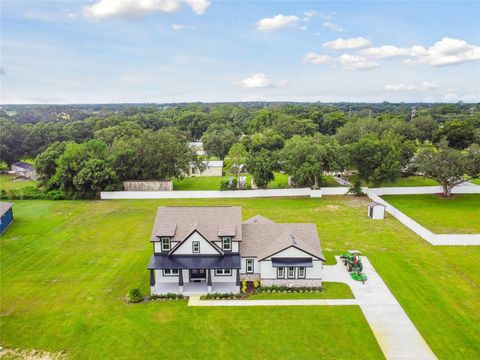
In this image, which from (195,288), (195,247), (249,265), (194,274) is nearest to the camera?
(195,288)

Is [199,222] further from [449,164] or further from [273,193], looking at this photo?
[449,164]

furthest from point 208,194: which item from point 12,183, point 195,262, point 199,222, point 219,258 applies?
point 12,183

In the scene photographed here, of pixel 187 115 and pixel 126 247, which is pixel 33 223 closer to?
pixel 126 247

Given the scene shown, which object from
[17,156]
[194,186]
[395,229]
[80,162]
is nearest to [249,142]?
[194,186]

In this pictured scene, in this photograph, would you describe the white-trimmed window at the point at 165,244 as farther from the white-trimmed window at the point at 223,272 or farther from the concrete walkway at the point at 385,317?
the concrete walkway at the point at 385,317

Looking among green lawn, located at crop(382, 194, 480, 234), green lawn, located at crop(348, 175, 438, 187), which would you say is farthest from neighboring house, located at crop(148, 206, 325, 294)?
green lawn, located at crop(348, 175, 438, 187)

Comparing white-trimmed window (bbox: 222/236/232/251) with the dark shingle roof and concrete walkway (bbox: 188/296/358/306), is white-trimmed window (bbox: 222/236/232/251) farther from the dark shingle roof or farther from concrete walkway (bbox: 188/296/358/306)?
concrete walkway (bbox: 188/296/358/306)
